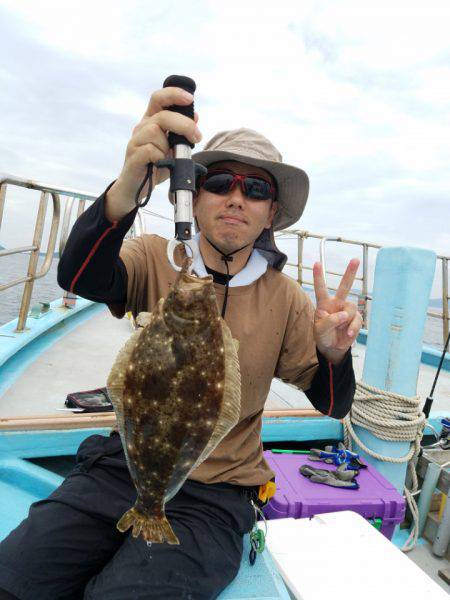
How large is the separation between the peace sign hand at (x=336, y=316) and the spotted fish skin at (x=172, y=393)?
2.03 ft

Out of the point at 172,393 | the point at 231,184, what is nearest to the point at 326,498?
the point at 172,393

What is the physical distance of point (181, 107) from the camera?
161 centimetres

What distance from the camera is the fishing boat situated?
2709mm

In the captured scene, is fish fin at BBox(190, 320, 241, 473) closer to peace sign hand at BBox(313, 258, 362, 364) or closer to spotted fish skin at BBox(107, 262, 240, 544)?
spotted fish skin at BBox(107, 262, 240, 544)

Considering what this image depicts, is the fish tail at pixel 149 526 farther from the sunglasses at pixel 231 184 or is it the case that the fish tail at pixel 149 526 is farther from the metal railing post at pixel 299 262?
the metal railing post at pixel 299 262

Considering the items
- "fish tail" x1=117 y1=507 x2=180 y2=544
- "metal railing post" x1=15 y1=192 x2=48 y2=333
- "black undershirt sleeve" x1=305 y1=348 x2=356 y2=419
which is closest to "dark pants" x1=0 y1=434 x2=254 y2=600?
"fish tail" x1=117 y1=507 x2=180 y2=544

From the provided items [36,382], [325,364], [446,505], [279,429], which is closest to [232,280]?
[325,364]

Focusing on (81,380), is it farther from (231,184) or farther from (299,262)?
(299,262)

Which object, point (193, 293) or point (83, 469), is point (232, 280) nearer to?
point (193, 293)

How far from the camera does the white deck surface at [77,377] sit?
374 cm

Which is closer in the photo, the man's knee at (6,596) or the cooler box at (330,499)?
the man's knee at (6,596)

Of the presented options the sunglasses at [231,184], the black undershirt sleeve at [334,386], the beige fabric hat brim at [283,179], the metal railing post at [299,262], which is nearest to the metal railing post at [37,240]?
the beige fabric hat brim at [283,179]

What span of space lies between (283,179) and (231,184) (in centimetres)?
45

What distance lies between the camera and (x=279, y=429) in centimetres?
400
